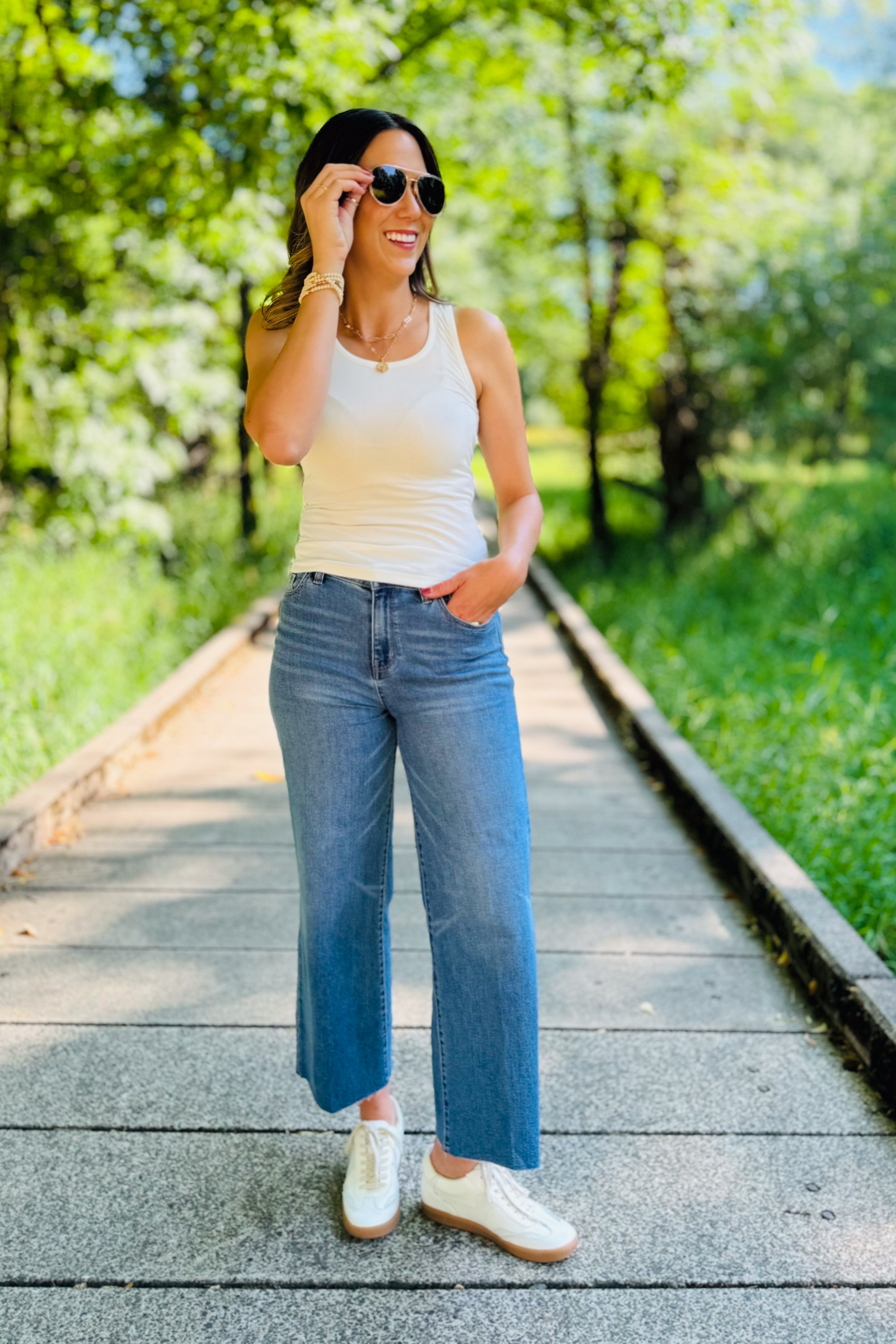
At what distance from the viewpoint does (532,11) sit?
8.20 metres

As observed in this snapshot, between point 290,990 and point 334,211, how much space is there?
1.91 meters

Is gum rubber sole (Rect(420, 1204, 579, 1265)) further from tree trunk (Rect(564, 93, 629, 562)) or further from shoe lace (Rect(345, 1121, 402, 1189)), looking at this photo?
tree trunk (Rect(564, 93, 629, 562))

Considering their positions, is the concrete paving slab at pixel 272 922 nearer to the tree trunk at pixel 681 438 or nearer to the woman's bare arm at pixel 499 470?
→ the woman's bare arm at pixel 499 470

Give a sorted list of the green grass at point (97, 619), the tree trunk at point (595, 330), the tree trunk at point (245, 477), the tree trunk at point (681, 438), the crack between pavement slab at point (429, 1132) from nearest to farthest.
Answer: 1. the crack between pavement slab at point (429, 1132)
2. the green grass at point (97, 619)
3. the tree trunk at point (245, 477)
4. the tree trunk at point (595, 330)
5. the tree trunk at point (681, 438)

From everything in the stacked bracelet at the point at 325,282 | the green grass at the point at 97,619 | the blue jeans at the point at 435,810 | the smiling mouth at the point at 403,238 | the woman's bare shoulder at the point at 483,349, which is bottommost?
the green grass at the point at 97,619

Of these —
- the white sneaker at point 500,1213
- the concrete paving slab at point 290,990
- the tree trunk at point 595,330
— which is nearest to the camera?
the white sneaker at point 500,1213

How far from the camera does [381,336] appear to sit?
2.08 meters

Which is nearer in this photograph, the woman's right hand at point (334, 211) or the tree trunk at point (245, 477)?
the woman's right hand at point (334, 211)

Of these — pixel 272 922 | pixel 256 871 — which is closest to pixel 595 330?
pixel 256 871

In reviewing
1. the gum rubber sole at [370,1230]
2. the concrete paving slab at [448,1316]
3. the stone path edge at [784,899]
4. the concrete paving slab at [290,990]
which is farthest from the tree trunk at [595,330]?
the concrete paving slab at [448,1316]

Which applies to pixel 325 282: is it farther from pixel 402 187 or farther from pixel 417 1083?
pixel 417 1083

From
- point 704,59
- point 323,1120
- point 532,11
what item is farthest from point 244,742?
point 532,11

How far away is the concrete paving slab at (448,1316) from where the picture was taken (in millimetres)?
1893

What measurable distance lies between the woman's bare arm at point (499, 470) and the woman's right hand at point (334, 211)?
0.25 meters
